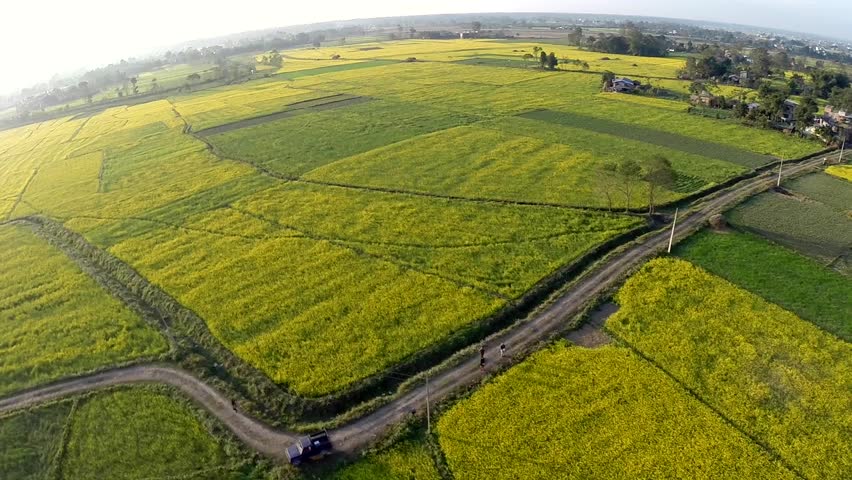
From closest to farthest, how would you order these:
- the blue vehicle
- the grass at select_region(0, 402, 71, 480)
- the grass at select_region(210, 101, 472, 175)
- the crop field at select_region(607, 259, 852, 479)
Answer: the blue vehicle < the crop field at select_region(607, 259, 852, 479) < the grass at select_region(0, 402, 71, 480) < the grass at select_region(210, 101, 472, 175)

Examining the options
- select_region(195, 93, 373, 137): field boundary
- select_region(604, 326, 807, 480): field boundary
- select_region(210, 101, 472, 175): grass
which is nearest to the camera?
select_region(604, 326, 807, 480): field boundary

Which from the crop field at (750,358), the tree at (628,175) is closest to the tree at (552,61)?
the tree at (628,175)

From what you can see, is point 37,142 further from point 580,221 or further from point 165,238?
point 580,221

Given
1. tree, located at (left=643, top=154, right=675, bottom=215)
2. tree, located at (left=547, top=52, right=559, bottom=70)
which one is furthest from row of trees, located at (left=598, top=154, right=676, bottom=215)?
tree, located at (left=547, top=52, right=559, bottom=70)

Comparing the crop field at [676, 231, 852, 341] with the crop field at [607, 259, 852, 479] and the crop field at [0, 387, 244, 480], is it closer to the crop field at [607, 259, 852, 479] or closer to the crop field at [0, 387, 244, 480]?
the crop field at [607, 259, 852, 479]

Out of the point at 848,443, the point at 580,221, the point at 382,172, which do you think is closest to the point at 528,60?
the point at 382,172

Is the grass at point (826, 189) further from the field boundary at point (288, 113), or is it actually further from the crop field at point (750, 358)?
the field boundary at point (288, 113)

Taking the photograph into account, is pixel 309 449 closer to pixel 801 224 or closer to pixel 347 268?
pixel 347 268
